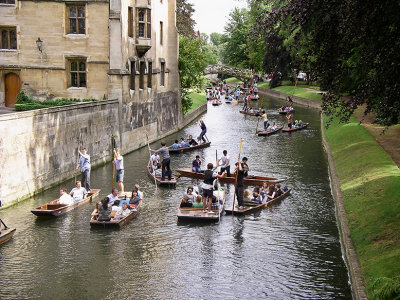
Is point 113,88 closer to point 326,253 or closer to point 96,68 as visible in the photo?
point 96,68

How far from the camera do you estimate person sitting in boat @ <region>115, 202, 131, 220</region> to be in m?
20.4

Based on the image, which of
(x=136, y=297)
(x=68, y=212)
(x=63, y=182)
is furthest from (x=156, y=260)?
(x=63, y=182)

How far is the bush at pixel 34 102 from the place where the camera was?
108 feet

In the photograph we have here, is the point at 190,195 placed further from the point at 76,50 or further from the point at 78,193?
the point at 76,50

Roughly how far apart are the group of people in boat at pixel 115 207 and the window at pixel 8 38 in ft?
55.0

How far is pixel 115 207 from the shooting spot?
21.0m

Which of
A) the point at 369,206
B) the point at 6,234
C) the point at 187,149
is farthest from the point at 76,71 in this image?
the point at 369,206

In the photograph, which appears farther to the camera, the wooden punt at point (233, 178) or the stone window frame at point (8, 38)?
the stone window frame at point (8, 38)

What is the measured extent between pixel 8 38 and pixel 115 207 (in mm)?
18601

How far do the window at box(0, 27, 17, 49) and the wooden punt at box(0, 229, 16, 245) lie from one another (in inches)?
774

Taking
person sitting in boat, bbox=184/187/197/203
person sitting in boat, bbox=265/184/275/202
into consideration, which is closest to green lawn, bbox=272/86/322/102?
person sitting in boat, bbox=265/184/275/202

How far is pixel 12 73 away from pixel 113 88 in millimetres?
6631

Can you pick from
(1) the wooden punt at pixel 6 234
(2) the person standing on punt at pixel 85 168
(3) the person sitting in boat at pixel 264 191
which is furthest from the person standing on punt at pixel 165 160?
(1) the wooden punt at pixel 6 234

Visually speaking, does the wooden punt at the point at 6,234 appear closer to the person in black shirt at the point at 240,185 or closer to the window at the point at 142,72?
the person in black shirt at the point at 240,185
